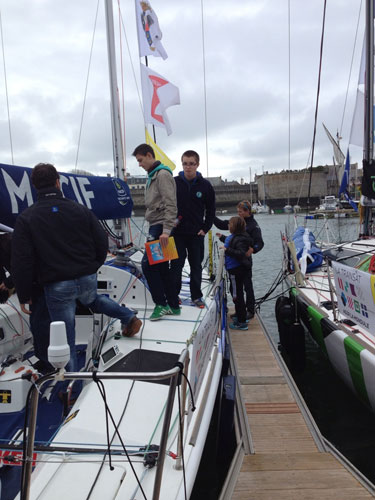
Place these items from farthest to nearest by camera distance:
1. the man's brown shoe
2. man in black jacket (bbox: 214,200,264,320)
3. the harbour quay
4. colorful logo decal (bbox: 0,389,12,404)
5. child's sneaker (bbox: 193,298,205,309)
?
the harbour quay
man in black jacket (bbox: 214,200,264,320)
child's sneaker (bbox: 193,298,205,309)
the man's brown shoe
colorful logo decal (bbox: 0,389,12,404)

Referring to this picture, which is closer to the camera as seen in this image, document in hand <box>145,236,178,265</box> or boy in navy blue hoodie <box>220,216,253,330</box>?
→ document in hand <box>145,236,178,265</box>

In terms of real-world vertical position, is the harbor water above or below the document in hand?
below

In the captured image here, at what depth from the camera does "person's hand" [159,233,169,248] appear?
131 inches

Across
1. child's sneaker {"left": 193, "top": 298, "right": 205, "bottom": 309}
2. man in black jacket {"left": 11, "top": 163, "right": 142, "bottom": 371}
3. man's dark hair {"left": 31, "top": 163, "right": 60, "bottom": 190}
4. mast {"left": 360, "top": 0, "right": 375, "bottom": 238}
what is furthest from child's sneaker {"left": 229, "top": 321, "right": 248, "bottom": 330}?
mast {"left": 360, "top": 0, "right": 375, "bottom": 238}

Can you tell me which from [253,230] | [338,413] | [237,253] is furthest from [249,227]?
[338,413]

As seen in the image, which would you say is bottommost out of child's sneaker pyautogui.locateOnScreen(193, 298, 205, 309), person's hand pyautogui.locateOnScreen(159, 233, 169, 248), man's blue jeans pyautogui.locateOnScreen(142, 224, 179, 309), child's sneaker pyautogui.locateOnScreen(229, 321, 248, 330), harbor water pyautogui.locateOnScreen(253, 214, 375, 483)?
harbor water pyautogui.locateOnScreen(253, 214, 375, 483)

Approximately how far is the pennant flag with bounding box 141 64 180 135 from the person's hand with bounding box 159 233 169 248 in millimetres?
3259

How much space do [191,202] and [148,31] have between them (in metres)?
4.04

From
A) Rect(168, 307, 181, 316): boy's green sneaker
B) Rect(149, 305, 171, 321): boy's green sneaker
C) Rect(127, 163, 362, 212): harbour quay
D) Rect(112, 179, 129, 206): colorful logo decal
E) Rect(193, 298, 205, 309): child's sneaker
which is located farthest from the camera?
Rect(127, 163, 362, 212): harbour quay

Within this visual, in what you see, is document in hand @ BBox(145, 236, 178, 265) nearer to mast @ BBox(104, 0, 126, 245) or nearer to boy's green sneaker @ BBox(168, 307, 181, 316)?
boy's green sneaker @ BBox(168, 307, 181, 316)

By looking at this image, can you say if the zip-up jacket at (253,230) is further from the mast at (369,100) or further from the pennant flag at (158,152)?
the mast at (369,100)

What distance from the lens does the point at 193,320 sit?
141 inches

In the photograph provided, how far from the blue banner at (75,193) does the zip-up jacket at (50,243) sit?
3.15 ft

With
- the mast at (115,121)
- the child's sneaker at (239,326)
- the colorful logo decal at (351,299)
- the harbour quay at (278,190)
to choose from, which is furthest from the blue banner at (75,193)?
the harbour quay at (278,190)
